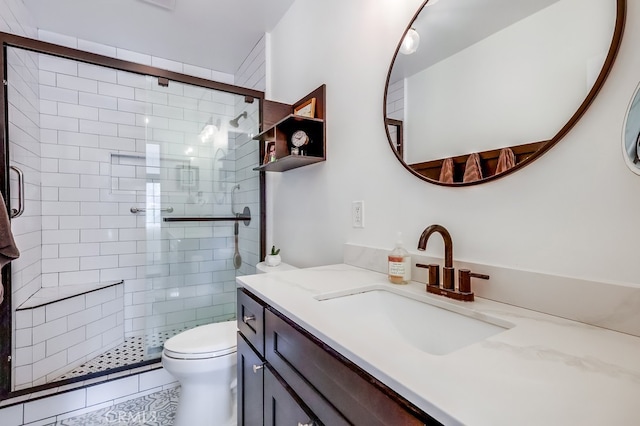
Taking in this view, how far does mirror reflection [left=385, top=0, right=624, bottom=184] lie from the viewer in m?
0.72

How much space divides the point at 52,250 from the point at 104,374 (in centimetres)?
118

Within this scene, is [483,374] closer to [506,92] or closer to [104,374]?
[506,92]

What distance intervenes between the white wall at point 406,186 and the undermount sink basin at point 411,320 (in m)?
0.21

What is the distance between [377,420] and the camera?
1.67 feet

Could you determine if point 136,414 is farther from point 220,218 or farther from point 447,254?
point 447,254

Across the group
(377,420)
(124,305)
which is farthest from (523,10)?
(124,305)

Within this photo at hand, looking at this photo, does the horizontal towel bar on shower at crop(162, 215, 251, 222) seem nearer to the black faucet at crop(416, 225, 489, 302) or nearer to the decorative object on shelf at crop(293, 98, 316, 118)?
the decorative object on shelf at crop(293, 98, 316, 118)

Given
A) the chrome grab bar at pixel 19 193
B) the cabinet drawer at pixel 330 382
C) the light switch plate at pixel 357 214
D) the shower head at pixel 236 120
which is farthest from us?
the shower head at pixel 236 120

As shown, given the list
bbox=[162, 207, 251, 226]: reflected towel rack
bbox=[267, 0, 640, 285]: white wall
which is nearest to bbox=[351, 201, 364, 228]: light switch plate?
bbox=[267, 0, 640, 285]: white wall

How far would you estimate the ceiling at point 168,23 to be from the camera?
2020 millimetres

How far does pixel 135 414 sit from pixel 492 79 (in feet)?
7.79

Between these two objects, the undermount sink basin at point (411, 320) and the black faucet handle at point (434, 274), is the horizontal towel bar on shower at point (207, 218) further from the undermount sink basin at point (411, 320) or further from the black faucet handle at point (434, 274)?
the black faucet handle at point (434, 274)

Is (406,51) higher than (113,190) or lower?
higher

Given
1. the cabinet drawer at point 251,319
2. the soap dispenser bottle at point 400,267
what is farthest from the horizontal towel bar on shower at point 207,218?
the soap dispenser bottle at point 400,267
